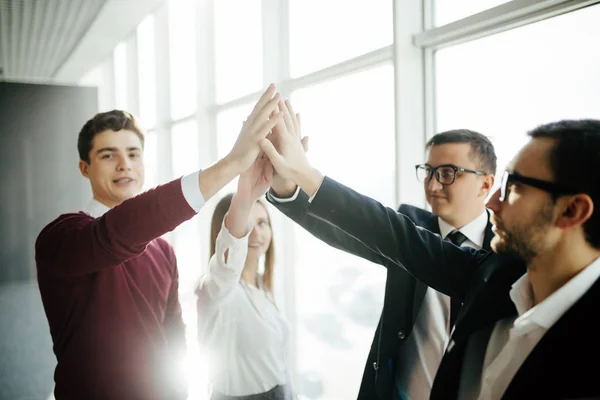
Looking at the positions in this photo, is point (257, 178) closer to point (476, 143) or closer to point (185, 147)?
point (476, 143)

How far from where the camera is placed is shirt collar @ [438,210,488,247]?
161 cm

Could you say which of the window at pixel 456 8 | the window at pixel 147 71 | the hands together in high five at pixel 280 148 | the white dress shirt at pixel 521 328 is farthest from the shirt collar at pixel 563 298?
the window at pixel 147 71

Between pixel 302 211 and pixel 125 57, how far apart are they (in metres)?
5.76

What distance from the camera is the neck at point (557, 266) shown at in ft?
3.28

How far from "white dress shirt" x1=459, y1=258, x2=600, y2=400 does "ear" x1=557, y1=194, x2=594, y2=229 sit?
3.7 inches

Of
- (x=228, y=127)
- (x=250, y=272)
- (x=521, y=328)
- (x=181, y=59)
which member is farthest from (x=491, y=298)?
(x=181, y=59)

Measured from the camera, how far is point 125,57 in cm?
630

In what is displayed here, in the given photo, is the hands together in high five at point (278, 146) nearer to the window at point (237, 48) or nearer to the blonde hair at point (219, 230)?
the blonde hair at point (219, 230)

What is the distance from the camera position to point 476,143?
5.38 ft

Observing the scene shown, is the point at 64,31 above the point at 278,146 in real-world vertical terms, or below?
above

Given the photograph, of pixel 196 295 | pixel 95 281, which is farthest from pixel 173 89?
pixel 95 281

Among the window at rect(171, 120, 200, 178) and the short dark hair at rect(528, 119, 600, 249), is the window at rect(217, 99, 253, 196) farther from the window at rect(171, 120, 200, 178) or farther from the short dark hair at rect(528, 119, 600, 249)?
the short dark hair at rect(528, 119, 600, 249)

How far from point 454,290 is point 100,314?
1.05m

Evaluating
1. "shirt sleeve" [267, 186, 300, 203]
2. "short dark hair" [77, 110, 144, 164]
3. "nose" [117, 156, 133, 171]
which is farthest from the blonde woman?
"short dark hair" [77, 110, 144, 164]
